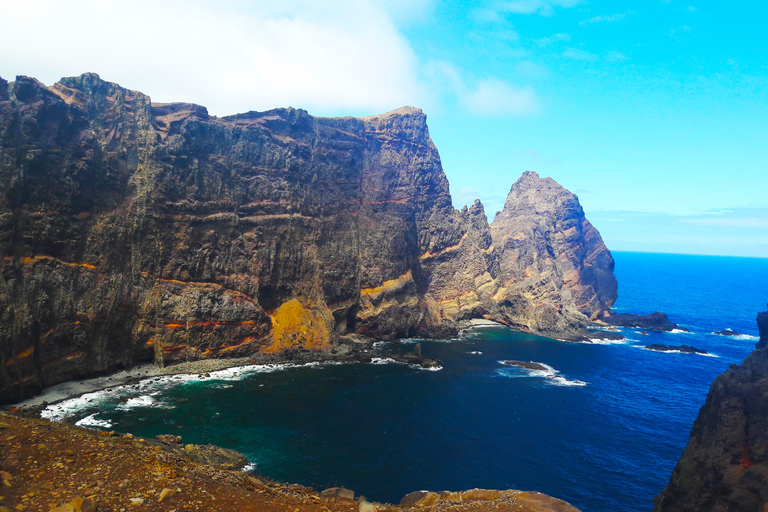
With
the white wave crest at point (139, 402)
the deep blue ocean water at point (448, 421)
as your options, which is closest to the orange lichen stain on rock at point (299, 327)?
the deep blue ocean water at point (448, 421)

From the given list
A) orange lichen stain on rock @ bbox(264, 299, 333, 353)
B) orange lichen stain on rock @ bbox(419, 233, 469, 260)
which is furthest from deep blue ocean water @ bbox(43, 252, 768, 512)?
orange lichen stain on rock @ bbox(419, 233, 469, 260)

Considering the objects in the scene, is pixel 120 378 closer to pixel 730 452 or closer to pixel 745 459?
pixel 730 452

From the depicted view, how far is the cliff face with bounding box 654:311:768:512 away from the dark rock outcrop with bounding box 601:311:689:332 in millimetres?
108528

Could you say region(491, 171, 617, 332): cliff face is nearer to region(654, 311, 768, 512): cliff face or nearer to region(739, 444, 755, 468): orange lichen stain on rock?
region(654, 311, 768, 512): cliff face

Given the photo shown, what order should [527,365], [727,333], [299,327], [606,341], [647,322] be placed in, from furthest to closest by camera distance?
[647,322]
[727,333]
[606,341]
[299,327]
[527,365]

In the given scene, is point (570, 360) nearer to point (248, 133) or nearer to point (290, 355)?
point (290, 355)

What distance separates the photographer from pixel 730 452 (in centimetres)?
2261

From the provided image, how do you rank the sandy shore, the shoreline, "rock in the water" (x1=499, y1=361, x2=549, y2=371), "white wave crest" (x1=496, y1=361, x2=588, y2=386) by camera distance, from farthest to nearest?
"rock in the water" (x1=499, y1=361, x2=549, y2=371)
"white wave crest" (x1=496, y1=361, x2=588, y2=386)
the sandy shore
the shoreline

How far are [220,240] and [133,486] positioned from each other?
189 feet

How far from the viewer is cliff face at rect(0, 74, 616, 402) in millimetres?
55094

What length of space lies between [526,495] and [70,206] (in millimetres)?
64662

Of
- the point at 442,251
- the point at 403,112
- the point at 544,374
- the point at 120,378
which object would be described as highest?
the point at 403,112

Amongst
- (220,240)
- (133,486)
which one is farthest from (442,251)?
(133,486)

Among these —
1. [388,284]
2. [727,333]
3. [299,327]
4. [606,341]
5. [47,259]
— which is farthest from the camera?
[727,333]
